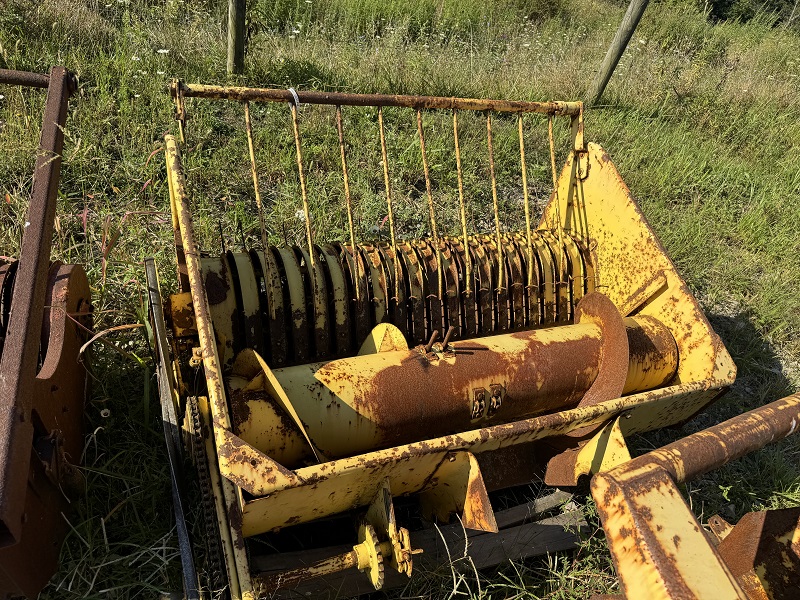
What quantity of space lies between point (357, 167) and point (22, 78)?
2.55 meters

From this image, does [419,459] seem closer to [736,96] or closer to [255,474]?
[255,474]

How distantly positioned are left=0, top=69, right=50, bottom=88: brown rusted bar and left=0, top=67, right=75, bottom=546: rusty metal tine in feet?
0.11

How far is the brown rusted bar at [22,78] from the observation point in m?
2.19

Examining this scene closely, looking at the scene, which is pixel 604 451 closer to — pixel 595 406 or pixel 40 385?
pixel 595 406

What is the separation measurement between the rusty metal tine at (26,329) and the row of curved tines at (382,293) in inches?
26.9

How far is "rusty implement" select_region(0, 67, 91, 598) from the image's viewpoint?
4.91 ft

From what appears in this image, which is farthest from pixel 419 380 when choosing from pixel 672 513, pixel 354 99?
pixel 354 99

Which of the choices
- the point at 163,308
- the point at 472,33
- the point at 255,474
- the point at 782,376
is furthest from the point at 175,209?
the point at 472,33

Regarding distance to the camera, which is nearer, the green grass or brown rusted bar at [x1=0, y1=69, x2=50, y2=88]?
brown rusted bar at [x1=0, y1=69, x2=50, y2=88]

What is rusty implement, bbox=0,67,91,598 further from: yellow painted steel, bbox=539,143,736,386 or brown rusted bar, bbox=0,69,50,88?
yellow painted steel, bbox=539,143,736,386

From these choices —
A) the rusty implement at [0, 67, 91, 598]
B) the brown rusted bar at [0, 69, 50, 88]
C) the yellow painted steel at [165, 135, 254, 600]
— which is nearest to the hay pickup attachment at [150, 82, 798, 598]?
the yellow painted steel at [165, 135, 254, 600]

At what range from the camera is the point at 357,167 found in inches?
176

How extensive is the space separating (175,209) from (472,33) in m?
5.93

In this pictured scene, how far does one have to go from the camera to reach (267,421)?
1985mm
